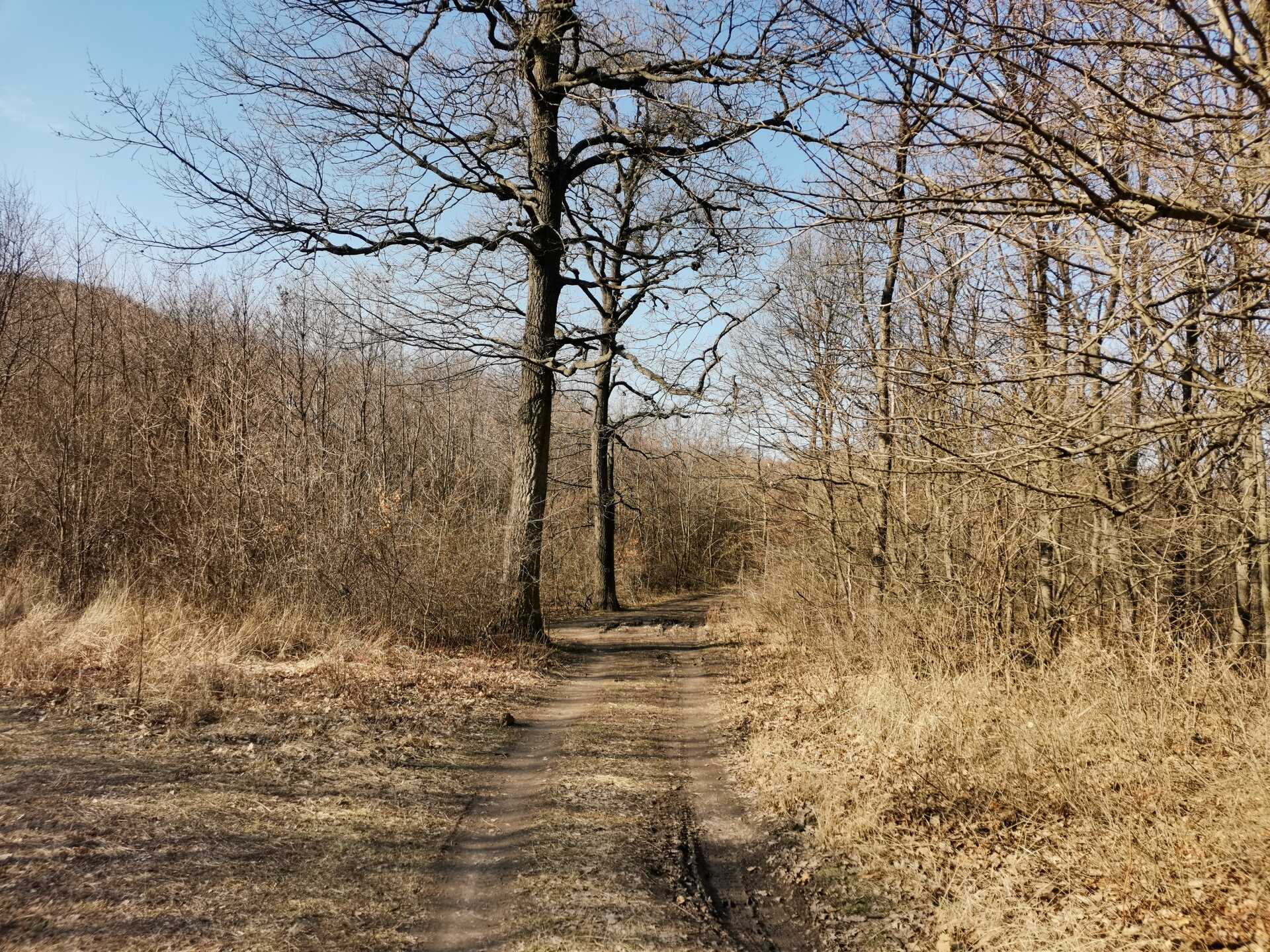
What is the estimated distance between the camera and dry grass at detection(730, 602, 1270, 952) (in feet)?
12.8

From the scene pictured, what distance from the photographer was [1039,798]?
5102mm

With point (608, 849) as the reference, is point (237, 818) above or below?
above

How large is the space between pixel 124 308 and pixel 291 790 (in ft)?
46.3

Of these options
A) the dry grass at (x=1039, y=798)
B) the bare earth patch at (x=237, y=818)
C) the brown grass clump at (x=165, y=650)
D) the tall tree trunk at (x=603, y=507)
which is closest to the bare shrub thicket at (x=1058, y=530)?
the dry grass at (x=1039, y=798)

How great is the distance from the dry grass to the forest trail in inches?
19.8

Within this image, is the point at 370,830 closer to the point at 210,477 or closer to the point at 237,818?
the point at 237,818

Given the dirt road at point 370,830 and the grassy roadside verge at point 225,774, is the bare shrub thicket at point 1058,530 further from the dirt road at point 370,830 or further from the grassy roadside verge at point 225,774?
the grassy roadside verge at point 225,774

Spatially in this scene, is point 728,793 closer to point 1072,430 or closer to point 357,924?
point 357,924

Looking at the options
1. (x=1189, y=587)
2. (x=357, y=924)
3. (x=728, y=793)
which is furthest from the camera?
(x=1189, y=587)

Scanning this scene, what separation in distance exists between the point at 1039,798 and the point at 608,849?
2893 millimetres

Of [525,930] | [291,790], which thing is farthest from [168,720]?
[525,930]

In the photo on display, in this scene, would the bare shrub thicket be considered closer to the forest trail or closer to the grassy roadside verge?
the forest trail

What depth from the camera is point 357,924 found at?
394cm

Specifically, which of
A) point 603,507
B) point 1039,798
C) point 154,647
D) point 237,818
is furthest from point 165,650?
point 603,507
